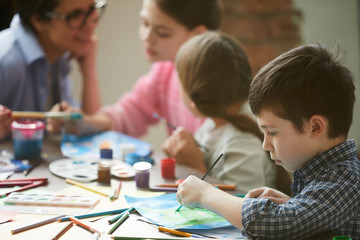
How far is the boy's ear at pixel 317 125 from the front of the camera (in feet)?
2.46

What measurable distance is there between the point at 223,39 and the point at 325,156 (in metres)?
0.60

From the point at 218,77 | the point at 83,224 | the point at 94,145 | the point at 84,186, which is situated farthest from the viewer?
the point at 94,145

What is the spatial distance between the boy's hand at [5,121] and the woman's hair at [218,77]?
507 millimetres

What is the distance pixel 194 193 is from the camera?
82 centimetres

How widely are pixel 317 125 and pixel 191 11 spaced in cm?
98

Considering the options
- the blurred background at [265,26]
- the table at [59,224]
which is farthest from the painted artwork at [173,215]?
the blurred background at [265,26]

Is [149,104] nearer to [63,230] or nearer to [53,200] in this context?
[53,200]

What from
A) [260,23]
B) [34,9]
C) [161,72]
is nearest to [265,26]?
[260,23]

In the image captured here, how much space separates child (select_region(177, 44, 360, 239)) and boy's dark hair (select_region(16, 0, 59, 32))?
1005 mm

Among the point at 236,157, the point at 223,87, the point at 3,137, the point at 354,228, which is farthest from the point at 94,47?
the point at 354,228

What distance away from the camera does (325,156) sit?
30.4 inches

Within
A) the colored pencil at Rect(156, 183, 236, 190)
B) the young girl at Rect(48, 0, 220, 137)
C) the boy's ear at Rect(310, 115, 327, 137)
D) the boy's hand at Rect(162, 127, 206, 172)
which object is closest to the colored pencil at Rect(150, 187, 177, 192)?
the colored pencil at Rect(156, 183, 236, 190)

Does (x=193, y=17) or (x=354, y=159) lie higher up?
(x=193, y=17)

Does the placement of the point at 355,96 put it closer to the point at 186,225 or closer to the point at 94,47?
the point at 186,225
